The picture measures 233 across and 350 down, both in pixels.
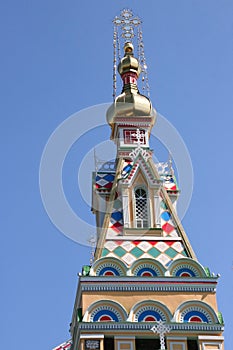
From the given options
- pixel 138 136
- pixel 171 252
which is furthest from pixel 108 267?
pixel 138 136

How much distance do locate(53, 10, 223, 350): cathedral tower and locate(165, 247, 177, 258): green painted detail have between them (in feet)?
0.10

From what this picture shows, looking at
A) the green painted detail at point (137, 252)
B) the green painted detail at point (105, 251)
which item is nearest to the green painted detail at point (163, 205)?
the green painted detail at point (137, 252)

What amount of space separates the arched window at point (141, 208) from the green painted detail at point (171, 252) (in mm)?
1380

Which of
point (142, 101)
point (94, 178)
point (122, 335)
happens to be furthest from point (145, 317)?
point (142, 101)

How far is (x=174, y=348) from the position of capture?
2770 centimetres

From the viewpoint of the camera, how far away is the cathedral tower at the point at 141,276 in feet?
91.4

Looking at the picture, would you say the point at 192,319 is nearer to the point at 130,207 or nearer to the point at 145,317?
the point at 145,317

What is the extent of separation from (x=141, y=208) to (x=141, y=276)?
3.33 metres

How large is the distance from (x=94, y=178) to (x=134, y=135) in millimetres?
2324

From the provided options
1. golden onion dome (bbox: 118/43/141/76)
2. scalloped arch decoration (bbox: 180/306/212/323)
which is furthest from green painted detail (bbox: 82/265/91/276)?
golden onion dome (bbox: 118/43/141/76)

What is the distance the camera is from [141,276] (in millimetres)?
28781

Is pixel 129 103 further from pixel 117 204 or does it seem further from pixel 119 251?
pixel 119 251

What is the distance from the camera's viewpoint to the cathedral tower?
91.4 feet

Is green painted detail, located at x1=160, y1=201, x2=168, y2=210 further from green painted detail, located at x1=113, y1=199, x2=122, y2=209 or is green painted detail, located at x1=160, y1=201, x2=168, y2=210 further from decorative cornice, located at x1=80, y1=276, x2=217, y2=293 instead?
decorative cornice, located at x1=80, y1=276, x2=217, y2=293
